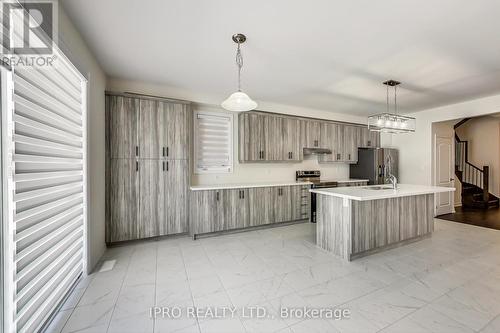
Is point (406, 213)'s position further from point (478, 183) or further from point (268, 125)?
point (478, 183)

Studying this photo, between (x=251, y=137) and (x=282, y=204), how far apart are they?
1.55 meters

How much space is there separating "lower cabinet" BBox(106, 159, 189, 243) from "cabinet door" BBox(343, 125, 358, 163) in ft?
13.7

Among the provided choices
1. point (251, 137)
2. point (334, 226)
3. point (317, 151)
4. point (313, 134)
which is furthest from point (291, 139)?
point (334, 226)

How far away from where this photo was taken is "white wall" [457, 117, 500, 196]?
21.5 ft

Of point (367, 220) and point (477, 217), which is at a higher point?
point (367, 220)

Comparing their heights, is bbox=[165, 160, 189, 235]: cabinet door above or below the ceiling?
below

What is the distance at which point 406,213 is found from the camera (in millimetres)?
3469

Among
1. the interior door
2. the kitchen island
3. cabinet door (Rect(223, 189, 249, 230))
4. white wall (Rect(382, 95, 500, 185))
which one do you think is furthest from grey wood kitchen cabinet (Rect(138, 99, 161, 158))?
the interior door

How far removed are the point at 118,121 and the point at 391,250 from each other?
458cm

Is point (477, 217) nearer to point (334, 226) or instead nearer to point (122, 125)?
point (334, 226)

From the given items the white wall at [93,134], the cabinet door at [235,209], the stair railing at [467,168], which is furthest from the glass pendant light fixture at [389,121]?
the stair railing at [467,168]

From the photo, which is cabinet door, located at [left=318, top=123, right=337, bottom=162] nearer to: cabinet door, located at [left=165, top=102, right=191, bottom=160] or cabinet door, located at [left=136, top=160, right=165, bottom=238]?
cabinet door, located at [left=165, top=102, right=191, bottom=160]

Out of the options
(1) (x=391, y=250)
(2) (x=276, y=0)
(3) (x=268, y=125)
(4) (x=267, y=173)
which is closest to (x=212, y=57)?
(2) (x=276, y=0)

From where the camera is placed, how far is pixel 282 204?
14.8ft
